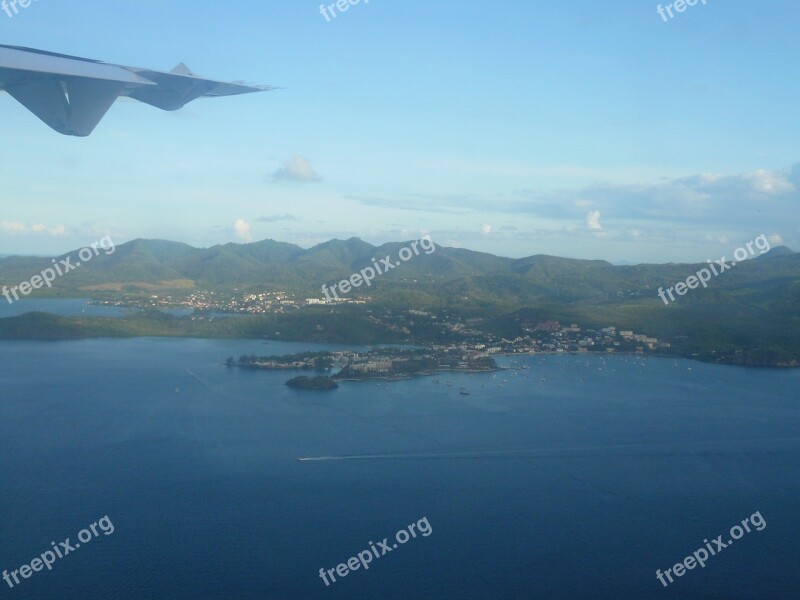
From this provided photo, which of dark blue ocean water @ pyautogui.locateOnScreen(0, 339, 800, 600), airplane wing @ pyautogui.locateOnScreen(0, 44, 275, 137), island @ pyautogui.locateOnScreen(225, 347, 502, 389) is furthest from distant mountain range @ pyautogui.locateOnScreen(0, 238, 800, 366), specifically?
airplane wing @ pyautogui.locateOnScreen(0, 44, 275, 137)

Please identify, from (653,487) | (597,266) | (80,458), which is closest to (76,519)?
(80,458)

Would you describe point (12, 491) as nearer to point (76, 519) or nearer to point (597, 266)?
point (76, 519)

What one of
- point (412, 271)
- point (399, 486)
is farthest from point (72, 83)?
point (412, 271)

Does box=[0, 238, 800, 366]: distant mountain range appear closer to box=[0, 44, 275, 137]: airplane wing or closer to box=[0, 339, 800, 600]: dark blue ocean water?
box=[0, 339, 800, 600]: dark blue ocean water

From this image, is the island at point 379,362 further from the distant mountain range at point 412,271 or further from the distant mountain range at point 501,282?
the distant mountain range at point 412,271

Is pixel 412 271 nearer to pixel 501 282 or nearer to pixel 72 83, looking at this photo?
pixel 501 282
